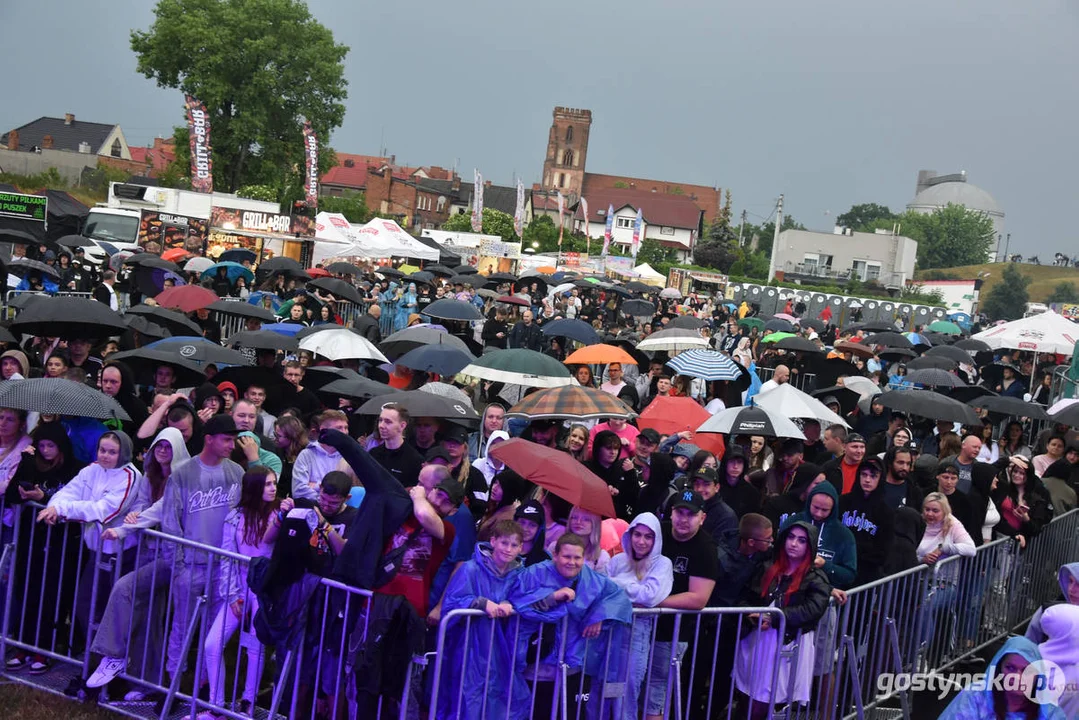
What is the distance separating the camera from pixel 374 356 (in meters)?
11.8

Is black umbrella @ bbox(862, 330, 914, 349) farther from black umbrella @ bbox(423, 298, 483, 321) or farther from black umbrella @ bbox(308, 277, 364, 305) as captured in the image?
black umbrella @ bbox(308, 277, 364, 305)

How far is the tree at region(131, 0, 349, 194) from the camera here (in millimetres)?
54344

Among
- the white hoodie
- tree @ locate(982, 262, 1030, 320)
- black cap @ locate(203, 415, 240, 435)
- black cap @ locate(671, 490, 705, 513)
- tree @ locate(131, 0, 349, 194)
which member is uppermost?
tree @ locate(131, 0, 349, 194)

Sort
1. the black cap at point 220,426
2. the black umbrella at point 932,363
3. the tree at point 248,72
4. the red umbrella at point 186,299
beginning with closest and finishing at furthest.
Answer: the black cap at point 220,426, the red umbrella at point 186,299, the black umbrella at point 932,363, the tree at point 248,72

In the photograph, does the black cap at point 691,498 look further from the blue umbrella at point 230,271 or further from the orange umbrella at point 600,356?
the blue umbrella at point 230,271

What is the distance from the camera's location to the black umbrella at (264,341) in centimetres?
1116

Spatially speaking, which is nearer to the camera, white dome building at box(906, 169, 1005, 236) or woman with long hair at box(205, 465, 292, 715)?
woman with long hair at box(205, 465, 292, 715)

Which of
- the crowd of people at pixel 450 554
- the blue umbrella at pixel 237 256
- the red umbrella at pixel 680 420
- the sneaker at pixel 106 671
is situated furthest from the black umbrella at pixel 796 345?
the sneaker at pixel 106 671

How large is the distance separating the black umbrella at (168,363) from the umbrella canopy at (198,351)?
16 centimetres

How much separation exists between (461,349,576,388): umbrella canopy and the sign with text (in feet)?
58.5

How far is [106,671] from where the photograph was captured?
627cm

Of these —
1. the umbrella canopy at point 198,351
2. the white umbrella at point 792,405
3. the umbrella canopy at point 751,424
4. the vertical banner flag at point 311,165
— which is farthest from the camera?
the vertical banner flag at point 311,165

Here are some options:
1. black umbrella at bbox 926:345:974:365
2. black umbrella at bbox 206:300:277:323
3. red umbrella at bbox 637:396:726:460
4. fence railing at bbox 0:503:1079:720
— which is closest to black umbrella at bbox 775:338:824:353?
black umbrella at bbox 926:345:974:365

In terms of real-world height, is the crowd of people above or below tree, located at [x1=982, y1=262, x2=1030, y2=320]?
below
